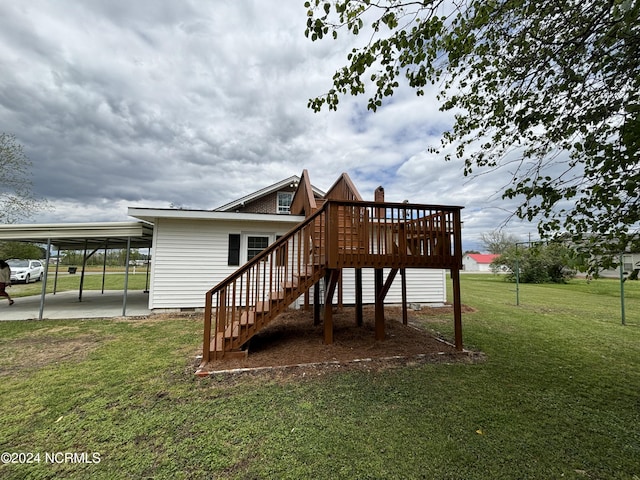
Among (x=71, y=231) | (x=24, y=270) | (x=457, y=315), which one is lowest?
(x=457, y=315)

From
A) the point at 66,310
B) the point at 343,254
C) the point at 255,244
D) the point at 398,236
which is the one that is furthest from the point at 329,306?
the point at 66,310

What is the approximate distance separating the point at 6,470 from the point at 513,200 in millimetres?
5003

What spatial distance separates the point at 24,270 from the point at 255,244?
53.7 feet

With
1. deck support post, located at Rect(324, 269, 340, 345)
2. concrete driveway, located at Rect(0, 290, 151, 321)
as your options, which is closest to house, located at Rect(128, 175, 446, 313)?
concrete driveway, located at Rect(0, 290, 151, 321)

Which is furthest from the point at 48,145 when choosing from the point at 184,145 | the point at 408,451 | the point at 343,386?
the point at 408,451

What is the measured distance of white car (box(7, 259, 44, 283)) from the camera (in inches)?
593

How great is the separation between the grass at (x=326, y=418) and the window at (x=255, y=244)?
4.21m

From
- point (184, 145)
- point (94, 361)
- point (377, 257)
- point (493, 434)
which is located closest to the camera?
point (493, 434)

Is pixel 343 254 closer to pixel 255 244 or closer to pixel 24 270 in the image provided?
pixel 255 244

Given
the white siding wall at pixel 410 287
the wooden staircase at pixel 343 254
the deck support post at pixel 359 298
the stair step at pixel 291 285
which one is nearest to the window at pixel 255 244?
the white siding wall at pixel 410 287

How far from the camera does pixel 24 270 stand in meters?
15.4

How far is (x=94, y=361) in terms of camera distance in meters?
4.14

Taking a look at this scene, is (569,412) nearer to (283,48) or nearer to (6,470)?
(6,470)

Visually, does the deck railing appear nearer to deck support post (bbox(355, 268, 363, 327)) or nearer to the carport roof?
deck support post (bbox(355, 268, 363, 327))
